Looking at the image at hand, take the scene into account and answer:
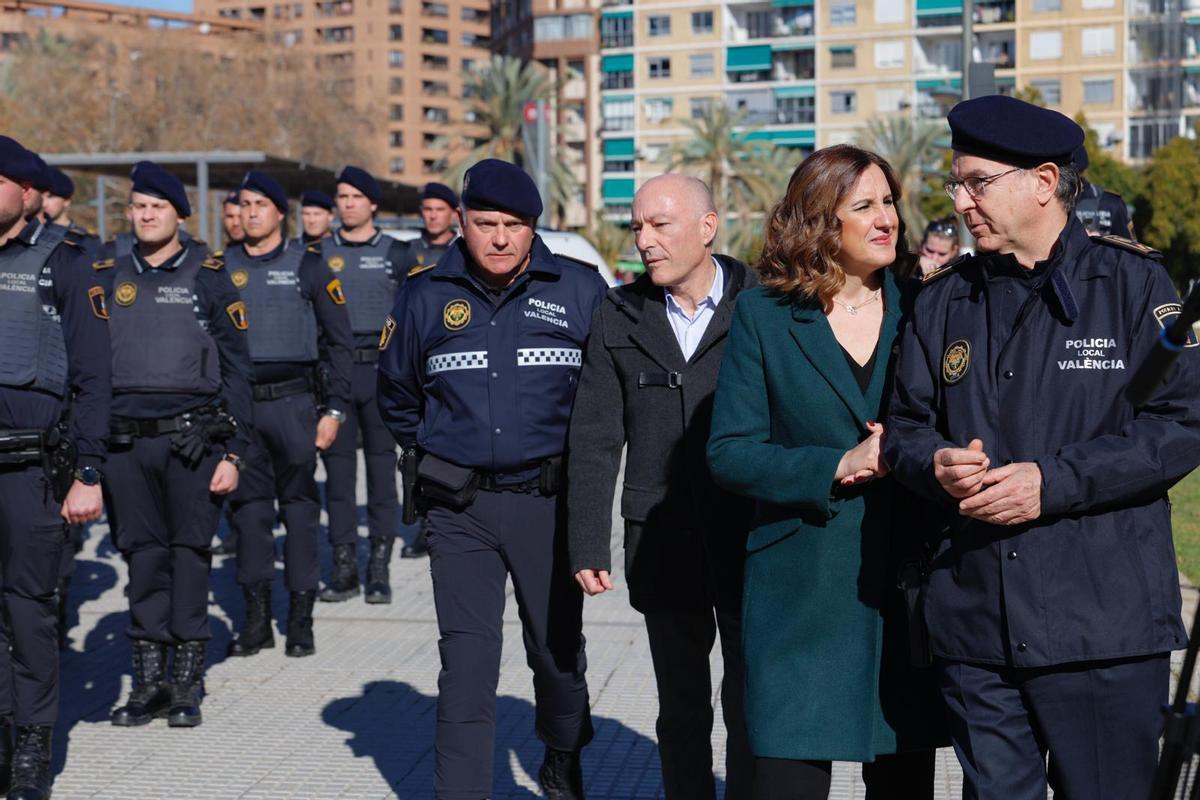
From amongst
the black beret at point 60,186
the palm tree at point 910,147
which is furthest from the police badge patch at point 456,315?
the palm tree at point 910,147

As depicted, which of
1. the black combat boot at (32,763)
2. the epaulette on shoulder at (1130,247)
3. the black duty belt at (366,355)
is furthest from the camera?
the black duty belt at (366,355)

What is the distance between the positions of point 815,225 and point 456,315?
1665 mm

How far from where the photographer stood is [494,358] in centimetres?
527

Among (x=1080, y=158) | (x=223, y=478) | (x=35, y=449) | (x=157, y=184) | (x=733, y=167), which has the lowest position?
(x=223, y=478)

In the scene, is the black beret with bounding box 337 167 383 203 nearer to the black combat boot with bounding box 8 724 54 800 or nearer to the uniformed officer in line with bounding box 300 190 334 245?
the uniformed officer in line with bounding box 300 190 334 245

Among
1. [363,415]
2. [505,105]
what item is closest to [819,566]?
[363,415]

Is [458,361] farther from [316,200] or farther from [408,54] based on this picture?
[408,54]

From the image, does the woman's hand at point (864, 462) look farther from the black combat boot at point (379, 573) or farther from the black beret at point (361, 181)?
the black beret at point (361, 181)

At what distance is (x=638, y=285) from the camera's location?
16.1ft

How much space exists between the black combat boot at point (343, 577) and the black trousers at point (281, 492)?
0.84 metres

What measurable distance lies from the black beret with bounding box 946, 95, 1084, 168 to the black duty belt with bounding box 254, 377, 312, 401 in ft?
17.2

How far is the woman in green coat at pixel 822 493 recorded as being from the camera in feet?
12.7

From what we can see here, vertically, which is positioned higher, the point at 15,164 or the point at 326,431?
the point at 15,164

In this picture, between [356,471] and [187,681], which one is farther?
[356,471]
